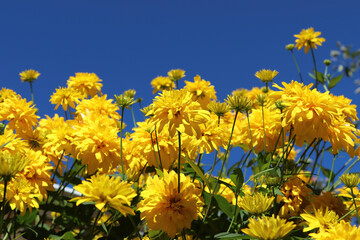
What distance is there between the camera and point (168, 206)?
3.32 feet

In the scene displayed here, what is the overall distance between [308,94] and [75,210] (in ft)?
3.54

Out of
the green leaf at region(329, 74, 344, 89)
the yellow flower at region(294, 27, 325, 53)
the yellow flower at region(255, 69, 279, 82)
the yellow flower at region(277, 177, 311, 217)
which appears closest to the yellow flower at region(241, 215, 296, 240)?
the yellow flower at region(277, 177, 311, 217)

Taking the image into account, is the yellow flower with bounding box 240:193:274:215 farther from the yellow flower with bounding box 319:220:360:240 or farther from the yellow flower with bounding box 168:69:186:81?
the yellow flower with bounding box 168:69:186:81

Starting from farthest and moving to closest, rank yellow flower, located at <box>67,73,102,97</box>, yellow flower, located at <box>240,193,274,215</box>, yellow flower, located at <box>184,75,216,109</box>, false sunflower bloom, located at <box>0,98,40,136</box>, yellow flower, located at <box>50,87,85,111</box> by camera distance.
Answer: yellow flower, located at <box>67,73,102,97</box> → yellow flower, located at <box>184,75,216,109</box> → yellow flower, located at <box>50,87,85,111</box> → false sunflower bloom, located at <box>0,98,40,136</box> → yellow flower, located at <box>240,193,274,215</box>

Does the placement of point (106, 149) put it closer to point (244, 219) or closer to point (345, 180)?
point (244, 219)

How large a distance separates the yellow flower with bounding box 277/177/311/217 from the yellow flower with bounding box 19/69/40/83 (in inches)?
70.0

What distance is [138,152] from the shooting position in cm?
142

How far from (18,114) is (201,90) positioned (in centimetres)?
93

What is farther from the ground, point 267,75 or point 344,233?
point 267,75

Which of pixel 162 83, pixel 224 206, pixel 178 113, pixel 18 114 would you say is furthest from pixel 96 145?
pixel 162 83

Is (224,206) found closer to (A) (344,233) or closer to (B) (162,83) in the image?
(A) (344,233)

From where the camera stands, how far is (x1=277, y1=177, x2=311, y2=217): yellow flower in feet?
4.43

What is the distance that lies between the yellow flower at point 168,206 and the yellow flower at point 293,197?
48cm

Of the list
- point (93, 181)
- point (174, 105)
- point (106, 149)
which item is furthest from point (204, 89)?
point (93, 181)
